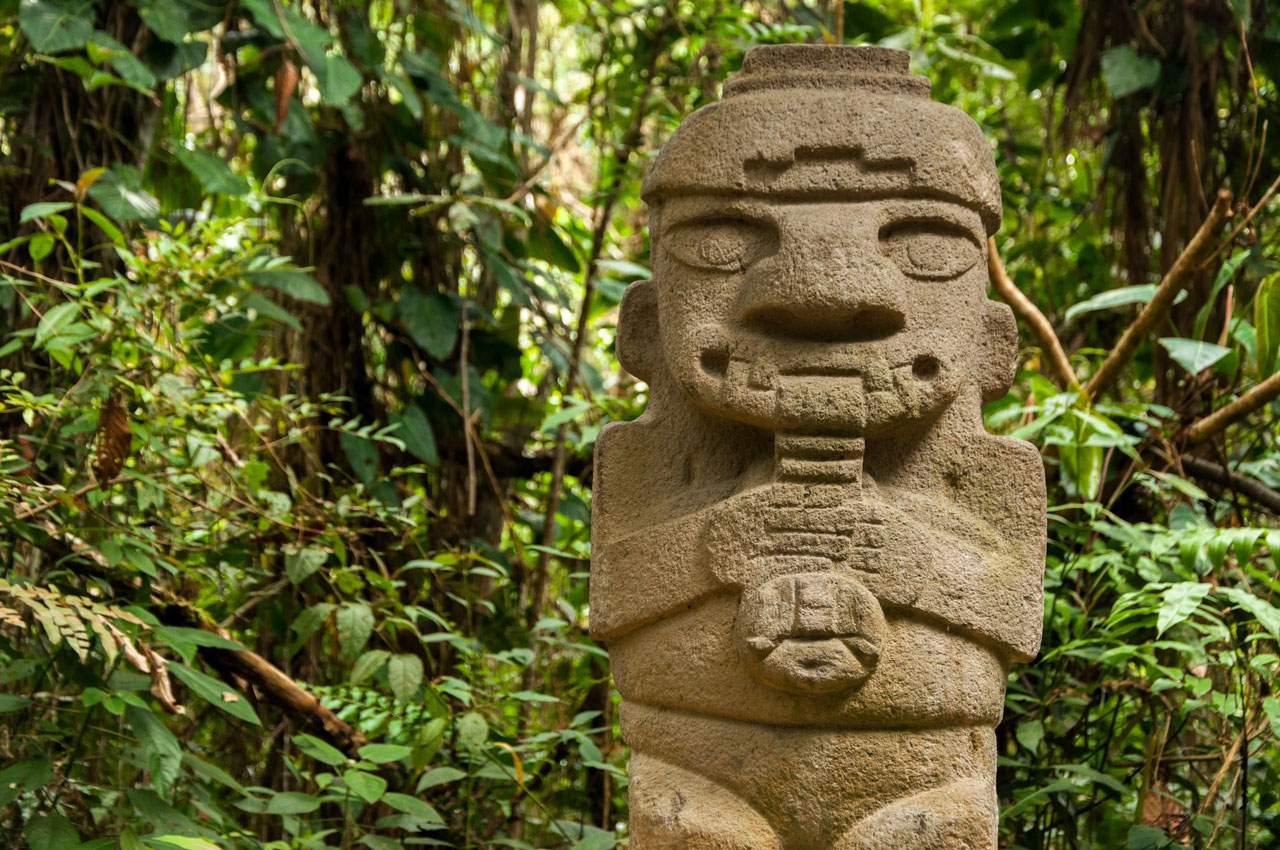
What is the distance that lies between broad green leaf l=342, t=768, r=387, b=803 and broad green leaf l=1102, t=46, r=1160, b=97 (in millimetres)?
3277

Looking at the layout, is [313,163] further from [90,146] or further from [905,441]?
[905,441]

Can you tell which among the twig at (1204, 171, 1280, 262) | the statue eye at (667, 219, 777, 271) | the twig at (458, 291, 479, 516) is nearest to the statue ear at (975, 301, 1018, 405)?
the statue eye at (667, 219, 777, 271)

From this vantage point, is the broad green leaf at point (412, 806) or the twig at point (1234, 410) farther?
the twig at point (1234, 410)

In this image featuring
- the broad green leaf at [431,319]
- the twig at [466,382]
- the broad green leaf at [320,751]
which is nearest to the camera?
the broad green leaf at [320,751]

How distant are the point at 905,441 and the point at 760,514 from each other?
37 cm

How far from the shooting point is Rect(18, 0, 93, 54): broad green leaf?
11.4 feet

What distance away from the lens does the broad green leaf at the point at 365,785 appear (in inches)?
116

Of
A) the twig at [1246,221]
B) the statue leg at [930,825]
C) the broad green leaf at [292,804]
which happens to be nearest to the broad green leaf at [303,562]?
the broad green leaf at [292,804]

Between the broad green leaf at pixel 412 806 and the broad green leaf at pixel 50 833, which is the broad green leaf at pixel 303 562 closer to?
the broad green leaf at pixel 412 806

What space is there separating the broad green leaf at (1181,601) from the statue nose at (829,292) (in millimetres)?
993

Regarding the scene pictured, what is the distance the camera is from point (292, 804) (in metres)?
3.11

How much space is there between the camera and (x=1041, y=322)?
398 cm

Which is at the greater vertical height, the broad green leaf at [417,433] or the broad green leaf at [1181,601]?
the broad green leaf at [1181,601]

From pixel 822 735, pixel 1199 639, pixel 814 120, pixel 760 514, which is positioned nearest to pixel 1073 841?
pixel 1199 639
